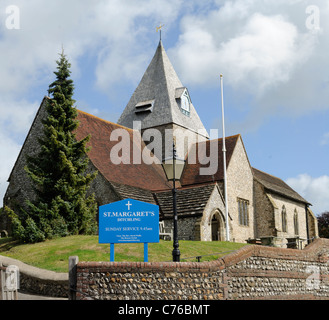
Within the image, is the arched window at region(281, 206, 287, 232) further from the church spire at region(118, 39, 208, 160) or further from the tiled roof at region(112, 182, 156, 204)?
the tiled roof at region(112, 182, 156, 204)

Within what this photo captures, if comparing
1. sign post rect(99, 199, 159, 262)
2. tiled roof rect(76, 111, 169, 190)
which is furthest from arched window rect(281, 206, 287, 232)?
sign post rect(99, 199, 159, 262)

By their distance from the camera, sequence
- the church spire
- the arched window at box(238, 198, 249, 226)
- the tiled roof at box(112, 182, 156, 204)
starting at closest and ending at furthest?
the tiled roof at box(112, 182, 156, 204) < the arched window at box(238, 198, 249, 226) < the church spire

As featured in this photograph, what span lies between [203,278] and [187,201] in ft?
38.1

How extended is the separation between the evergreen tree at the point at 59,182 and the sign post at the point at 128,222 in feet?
23.0

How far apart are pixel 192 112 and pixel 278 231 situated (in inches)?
551

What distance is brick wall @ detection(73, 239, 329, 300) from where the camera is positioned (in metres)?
11.5

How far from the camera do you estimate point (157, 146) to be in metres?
35.5

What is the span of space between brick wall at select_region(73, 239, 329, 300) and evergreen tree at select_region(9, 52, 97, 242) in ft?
27.8

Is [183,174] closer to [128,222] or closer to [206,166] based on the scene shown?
[206,166]

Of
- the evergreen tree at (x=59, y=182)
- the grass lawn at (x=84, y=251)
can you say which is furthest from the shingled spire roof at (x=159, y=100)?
the grass lawn at (x=84, y=251)

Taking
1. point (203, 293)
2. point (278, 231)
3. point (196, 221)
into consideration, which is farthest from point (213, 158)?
point (203, 293)

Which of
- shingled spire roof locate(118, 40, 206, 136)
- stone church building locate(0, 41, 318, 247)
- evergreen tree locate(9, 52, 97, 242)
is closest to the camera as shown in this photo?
evergreen tree locate(9, 52, 97, 242)

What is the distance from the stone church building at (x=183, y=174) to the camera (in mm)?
23750
